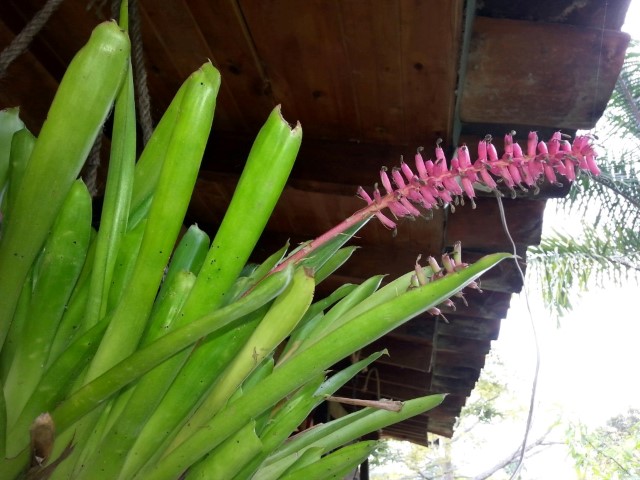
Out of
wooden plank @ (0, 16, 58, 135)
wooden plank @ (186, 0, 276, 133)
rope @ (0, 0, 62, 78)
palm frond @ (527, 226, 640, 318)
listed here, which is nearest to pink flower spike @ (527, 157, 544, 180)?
rope @ (0, 0, 62, 78)

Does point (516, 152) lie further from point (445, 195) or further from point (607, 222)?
point (607, 222)

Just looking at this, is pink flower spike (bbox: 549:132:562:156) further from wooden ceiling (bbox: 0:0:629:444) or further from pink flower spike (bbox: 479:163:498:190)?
wooden ceiling (bbox: 0:0:629:444)

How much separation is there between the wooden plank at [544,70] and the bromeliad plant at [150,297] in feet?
1.78

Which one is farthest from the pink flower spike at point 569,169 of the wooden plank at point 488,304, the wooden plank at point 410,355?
the wooden plank at point 410,355

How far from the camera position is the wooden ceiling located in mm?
947

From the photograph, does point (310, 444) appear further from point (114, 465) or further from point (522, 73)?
point (522, 73)

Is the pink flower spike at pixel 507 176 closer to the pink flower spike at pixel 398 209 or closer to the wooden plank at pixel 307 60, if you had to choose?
the pink flower spike at pixel 398 209

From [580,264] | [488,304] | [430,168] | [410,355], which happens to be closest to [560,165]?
[430,168]

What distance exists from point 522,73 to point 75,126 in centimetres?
83

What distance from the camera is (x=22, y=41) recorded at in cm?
59

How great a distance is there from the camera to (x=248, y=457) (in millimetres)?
437

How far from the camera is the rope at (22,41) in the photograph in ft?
1.88

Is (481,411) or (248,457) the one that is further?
(481,411)

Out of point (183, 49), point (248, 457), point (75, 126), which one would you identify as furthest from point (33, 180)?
point (183, 49)
